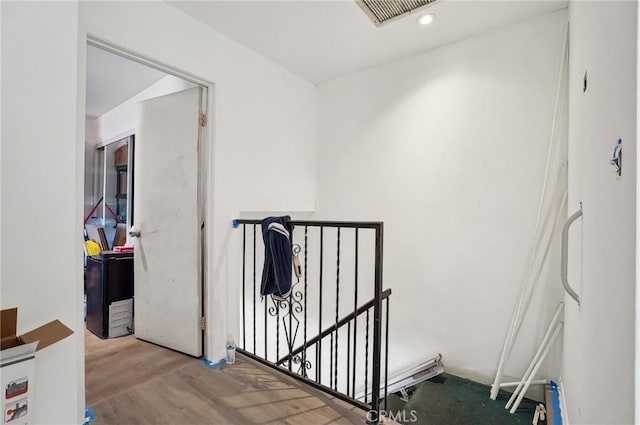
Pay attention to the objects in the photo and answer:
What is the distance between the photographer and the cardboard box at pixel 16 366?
3.41 ft

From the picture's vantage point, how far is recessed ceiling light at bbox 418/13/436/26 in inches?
85.0

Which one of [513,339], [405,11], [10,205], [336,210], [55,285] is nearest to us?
[10,205]

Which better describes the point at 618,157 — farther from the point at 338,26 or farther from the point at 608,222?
the point at 338,26

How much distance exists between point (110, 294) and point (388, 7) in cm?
333

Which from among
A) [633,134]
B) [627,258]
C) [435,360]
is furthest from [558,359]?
[633,134]

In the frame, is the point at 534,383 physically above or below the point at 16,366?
below

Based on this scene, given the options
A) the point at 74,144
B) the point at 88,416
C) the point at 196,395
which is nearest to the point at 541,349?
the point at 196,395

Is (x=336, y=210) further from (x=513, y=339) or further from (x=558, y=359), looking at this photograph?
(x=558, y=359)

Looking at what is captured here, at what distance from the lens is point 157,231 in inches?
102

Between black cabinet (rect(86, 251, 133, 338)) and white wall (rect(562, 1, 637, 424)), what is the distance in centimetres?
335

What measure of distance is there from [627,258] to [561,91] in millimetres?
2037

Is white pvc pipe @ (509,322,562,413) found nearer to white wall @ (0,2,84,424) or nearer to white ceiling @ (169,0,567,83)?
white ceiling @ (169,0,567,83)

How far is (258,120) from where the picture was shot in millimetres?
2658

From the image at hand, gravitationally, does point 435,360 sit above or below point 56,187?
below
